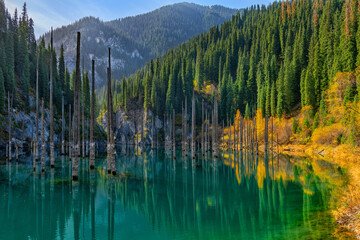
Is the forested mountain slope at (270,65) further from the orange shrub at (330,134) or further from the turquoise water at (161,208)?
the turquoise water at (161,208)

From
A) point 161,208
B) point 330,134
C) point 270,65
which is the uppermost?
point 270,65

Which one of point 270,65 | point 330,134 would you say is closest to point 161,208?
point 330,134

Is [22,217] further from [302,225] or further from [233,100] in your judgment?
[233,100]

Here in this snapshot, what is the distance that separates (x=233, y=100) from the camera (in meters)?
139

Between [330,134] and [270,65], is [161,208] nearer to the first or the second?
[330,134]

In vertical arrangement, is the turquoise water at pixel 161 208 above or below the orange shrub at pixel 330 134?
below

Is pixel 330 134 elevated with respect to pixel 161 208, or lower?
elevated

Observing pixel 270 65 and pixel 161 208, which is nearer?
pixel 161 208

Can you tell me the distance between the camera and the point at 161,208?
2267 centimetres

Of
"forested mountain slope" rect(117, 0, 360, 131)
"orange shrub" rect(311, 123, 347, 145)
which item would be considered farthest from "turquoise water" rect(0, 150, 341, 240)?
"forested mountain slope" rect(117, 0, 360, 131)

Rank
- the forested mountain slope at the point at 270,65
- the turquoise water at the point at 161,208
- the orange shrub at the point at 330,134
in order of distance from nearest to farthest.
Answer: the turquoise water at the point at 161,208 < the orange shrub at the point at 330,134 < the forested mountain slope at the point at 270,65

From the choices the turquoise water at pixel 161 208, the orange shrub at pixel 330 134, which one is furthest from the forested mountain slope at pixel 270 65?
the turquoise water at pixel 161 208

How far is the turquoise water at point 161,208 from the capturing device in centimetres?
1672

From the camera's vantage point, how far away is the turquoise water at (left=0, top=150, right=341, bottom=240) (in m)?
16.7
